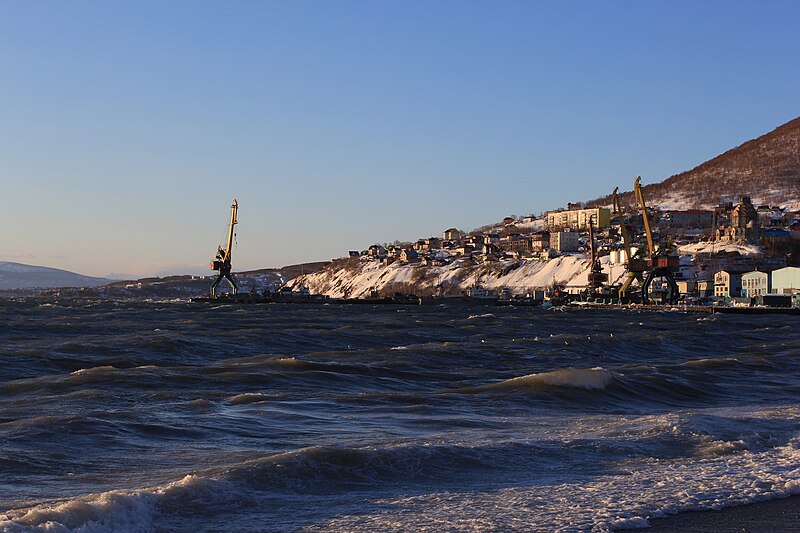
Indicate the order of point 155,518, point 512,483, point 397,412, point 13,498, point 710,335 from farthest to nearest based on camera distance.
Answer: point 710,335, point 397,412, point 512,483, point 13,498, point 155,518

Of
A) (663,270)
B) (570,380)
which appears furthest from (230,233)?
(570,380)

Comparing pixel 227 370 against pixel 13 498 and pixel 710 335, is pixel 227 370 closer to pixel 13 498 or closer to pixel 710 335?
pixel 13 498

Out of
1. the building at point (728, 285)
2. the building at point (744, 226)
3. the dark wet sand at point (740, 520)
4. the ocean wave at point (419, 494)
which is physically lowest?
the dark wet sand at point (740, 520)

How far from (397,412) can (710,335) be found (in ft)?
138

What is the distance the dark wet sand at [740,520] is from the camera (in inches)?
396

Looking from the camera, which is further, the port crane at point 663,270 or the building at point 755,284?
the port crane at point 663,270

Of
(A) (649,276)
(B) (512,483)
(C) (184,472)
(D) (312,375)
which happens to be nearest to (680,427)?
(B) (512,483)

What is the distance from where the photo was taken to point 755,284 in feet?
429

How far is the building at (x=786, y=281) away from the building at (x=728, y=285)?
9.12 meters

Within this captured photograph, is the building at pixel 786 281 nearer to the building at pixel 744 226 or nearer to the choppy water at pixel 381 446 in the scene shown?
the building at pixel 744 226

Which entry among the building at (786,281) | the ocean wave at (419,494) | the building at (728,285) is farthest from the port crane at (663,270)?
the ocean wave at (419,494)

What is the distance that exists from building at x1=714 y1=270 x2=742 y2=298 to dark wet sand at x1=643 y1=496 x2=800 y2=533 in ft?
430

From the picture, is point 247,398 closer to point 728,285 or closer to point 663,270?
point 663,270

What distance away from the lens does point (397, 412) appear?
19.6 meters
